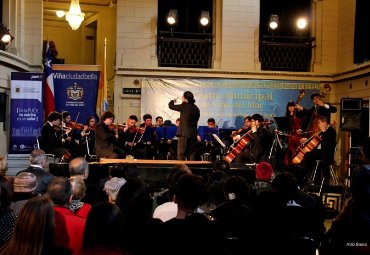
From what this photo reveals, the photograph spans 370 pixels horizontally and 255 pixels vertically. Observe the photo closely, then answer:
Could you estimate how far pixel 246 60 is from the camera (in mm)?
16188

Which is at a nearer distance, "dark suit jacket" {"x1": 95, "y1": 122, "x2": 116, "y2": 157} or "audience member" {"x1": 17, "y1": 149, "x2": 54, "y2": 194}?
"audience member" {"x1": 17, "y1": 149, "x2": 54, "y2": 194}

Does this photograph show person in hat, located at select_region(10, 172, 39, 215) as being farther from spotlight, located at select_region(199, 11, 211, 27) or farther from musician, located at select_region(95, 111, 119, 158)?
spotlight, located at select_region(199, 11, 211, 27)

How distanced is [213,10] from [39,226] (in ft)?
48.2

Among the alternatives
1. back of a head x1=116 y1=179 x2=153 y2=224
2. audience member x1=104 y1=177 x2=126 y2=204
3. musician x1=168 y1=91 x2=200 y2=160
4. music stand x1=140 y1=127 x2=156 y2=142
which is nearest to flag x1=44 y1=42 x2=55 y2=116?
music stand x1=140 y1=127 x2=156 y2=142

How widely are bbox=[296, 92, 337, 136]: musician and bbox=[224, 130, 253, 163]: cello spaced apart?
148cm

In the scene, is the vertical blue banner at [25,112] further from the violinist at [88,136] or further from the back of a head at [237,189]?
the back of a head at [237,189]

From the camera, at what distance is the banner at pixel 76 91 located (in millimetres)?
15117

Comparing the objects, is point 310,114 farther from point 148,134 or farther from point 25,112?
point 25,112

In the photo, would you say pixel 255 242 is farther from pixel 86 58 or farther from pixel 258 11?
pixel 86 58

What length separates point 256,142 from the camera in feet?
38.4

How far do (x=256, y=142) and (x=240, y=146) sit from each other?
0.40 meters

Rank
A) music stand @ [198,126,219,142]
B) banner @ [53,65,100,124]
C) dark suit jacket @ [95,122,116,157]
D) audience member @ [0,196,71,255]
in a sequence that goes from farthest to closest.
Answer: banner @ [53,65,100,124]
music stand @ [198,126,219,142]
dark suit jacket @ [95,122,116,157]
audience member @ [0,196,71,255]

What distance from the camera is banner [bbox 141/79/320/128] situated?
15.5 meters

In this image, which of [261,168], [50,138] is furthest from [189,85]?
[261,168]
